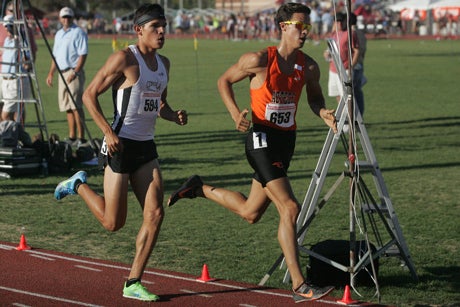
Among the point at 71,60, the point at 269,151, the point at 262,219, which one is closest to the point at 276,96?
the point at 269,151

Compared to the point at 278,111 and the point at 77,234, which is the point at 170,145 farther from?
the point at 278,111

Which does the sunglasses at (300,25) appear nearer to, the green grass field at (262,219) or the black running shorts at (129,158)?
the black running shorts at (129,158)

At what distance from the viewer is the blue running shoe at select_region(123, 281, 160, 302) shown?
757 centimetres

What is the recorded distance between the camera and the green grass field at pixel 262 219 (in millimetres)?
9023

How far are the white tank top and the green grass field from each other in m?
1.53

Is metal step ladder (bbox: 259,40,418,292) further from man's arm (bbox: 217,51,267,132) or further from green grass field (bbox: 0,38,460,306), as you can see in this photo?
man's arm (bbox: 217,51,267,132)

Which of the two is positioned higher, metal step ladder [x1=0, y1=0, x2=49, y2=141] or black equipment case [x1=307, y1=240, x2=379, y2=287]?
metal step ladder [x1=0, y1=0, x2=49, y2=141]

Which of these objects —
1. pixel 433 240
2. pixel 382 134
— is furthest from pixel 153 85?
pixel 382 134

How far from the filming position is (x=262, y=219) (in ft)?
37.2

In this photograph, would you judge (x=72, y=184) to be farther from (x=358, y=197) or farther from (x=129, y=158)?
(x=358, y=197)

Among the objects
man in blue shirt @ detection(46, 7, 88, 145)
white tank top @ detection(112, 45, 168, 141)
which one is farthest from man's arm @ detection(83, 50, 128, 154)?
man in blue shirt @ detection(46, 7, 88, 145)

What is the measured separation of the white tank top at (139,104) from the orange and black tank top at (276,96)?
0.79 m

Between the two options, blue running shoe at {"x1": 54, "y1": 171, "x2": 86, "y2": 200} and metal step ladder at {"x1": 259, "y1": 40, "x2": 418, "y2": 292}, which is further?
blue running shoe at {"x1": 54, "y1": 171, "x2": 86, "y2": 200}

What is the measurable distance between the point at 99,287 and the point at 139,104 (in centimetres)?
→ 146
